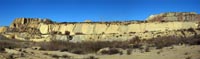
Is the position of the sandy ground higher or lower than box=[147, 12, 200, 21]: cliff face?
lower

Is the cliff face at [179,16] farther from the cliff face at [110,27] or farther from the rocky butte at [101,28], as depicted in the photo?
the cliff face at [110,27]

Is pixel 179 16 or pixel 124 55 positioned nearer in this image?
pixel 124 55

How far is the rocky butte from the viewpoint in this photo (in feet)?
290

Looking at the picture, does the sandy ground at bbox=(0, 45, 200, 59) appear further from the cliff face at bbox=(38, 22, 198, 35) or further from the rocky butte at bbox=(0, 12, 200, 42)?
the cliff face at bbox=(38, 22, 198, 35)

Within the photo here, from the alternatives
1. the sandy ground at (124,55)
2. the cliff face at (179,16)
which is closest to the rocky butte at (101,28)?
the cliff face at (179,16)

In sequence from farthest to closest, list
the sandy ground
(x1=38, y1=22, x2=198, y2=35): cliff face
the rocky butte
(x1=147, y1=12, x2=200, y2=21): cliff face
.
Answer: (x1=147, y1=12, x2=200, y2=21): cliff face
(x1=38, y1=22, x2=198, y2=35): cliff face
the rocky butte
the sandy ground

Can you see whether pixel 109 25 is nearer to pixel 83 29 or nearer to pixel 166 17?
pixel 83 29

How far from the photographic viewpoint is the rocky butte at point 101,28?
8850 cm

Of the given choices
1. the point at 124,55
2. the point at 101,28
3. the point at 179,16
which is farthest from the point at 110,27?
the point at 124,55

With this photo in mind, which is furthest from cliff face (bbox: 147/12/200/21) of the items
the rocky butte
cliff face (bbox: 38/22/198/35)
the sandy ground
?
the sandy ground

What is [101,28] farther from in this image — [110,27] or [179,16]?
[179,16]

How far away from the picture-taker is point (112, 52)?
24.6 meters

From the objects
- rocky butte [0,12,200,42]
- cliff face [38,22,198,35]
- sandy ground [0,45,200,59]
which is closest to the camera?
sandy ground [0,45,200,59]

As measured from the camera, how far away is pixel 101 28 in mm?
109750
